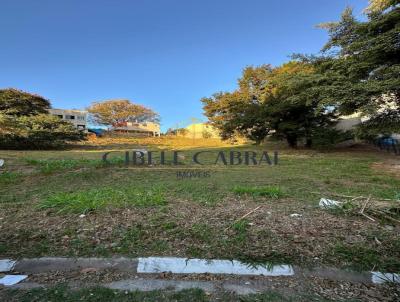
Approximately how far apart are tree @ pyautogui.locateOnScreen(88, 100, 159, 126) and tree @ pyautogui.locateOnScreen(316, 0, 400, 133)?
28963 millimetres

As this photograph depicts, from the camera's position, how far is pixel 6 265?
2035mm

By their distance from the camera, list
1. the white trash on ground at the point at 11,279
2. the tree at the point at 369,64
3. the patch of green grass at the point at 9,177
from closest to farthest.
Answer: the white trash on ground at the point at 11,279 → the patch of green grass at the point at 9,177 → the tree at the point at 369,64

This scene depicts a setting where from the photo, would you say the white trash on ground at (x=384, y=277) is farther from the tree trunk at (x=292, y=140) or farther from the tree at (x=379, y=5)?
the tree trunk at (x=292, y=140)

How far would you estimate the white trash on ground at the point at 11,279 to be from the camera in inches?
71.7

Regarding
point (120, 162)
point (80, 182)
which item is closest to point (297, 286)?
point (80, 182)

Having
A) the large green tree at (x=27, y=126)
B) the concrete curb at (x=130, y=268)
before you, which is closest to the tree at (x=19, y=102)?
the large green tree at (x=27, y=126)

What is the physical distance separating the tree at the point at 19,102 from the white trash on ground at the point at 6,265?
14.6 metres

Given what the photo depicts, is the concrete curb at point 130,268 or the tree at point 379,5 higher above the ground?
the tree at point 379,5

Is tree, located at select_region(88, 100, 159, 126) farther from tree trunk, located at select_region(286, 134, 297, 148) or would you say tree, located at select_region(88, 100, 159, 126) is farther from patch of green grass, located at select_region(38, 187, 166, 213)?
patch of green grass, located at select_region(38, 187, 166, 213)

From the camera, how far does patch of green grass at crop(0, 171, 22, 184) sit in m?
4.88

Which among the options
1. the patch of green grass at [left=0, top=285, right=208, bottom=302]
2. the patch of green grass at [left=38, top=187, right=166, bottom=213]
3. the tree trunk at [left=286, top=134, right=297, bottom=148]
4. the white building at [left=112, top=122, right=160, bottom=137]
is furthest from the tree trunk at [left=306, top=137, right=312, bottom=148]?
the white building at [left=112, top=122, right=160, bottom=137]

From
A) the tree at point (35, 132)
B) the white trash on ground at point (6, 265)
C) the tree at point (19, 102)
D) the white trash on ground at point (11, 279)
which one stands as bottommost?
the white trash on ground at point (11, 279)

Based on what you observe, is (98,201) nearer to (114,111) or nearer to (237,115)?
(237,115)

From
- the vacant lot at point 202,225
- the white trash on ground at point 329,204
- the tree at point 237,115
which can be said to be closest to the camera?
the vacant lot at point 202,225
